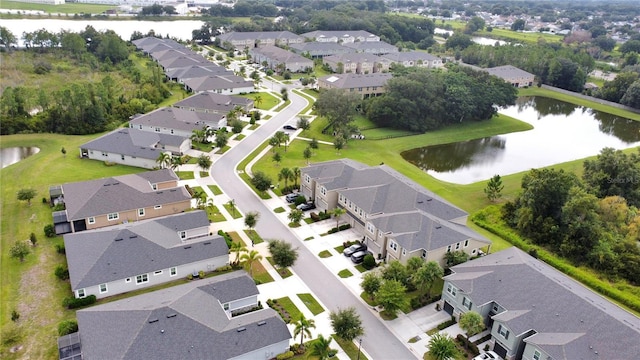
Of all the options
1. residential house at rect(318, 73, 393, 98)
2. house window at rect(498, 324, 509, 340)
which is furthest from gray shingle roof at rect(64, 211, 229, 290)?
residential house at rect(318, 73, 393, 98)

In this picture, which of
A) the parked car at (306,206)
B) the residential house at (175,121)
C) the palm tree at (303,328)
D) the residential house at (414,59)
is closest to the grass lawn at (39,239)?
the residential house at (175,121)

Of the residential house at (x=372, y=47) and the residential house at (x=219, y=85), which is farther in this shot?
the residential house at (x=372, y=47)

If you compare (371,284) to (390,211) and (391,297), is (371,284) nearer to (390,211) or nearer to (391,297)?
(391,297)

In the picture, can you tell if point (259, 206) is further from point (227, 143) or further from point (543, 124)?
point (543, 124)

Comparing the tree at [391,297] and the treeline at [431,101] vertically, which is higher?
the treeline at [431,101]

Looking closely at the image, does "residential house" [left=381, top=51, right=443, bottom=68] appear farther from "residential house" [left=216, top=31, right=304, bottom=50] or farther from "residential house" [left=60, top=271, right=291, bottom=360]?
"residential house" [left=60, top=271, right=291, bottom=360]

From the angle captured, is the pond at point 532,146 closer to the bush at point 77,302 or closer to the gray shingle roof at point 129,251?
the gray shingle roof at point 129,251

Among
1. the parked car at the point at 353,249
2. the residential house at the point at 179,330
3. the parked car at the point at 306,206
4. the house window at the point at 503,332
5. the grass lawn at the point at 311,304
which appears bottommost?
the grass lawn at the point at 311,304
